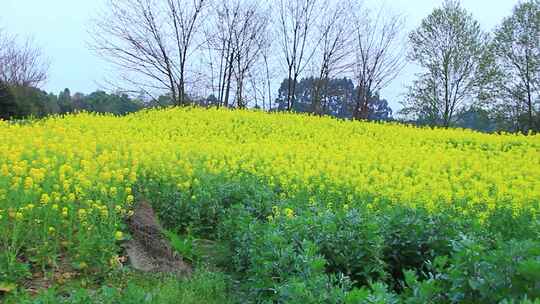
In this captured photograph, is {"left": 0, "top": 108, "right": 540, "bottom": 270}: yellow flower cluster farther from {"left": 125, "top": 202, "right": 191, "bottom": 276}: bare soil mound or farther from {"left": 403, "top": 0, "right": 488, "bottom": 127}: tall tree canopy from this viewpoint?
{"left": 403, "top": 0, "right": 488, "bottom": 127}: tall tree canopy

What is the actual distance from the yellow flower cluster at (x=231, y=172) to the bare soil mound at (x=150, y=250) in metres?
0.24

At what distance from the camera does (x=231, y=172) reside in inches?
297

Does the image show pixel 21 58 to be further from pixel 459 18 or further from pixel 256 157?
pixel 256 157

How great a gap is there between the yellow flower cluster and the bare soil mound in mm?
239

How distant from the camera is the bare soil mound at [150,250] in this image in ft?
16.7

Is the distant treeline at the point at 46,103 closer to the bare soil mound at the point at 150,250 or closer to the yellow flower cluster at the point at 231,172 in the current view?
the yellow flower cluster at the point at 231,172

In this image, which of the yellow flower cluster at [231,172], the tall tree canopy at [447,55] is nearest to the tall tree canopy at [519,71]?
the tall tree canopy at [447,55]

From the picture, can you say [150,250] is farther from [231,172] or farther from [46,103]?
[46,103]

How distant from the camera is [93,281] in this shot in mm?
4594

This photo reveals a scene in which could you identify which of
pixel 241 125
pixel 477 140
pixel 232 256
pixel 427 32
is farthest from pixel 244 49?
pixel 232 256

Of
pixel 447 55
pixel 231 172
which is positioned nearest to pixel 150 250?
pixel 231 172

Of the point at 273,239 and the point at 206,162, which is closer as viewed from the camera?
the point at 273,239

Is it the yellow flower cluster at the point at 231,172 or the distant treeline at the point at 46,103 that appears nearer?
the yellow flower cluster at the point at 231,172

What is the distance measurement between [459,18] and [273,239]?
27.1m
